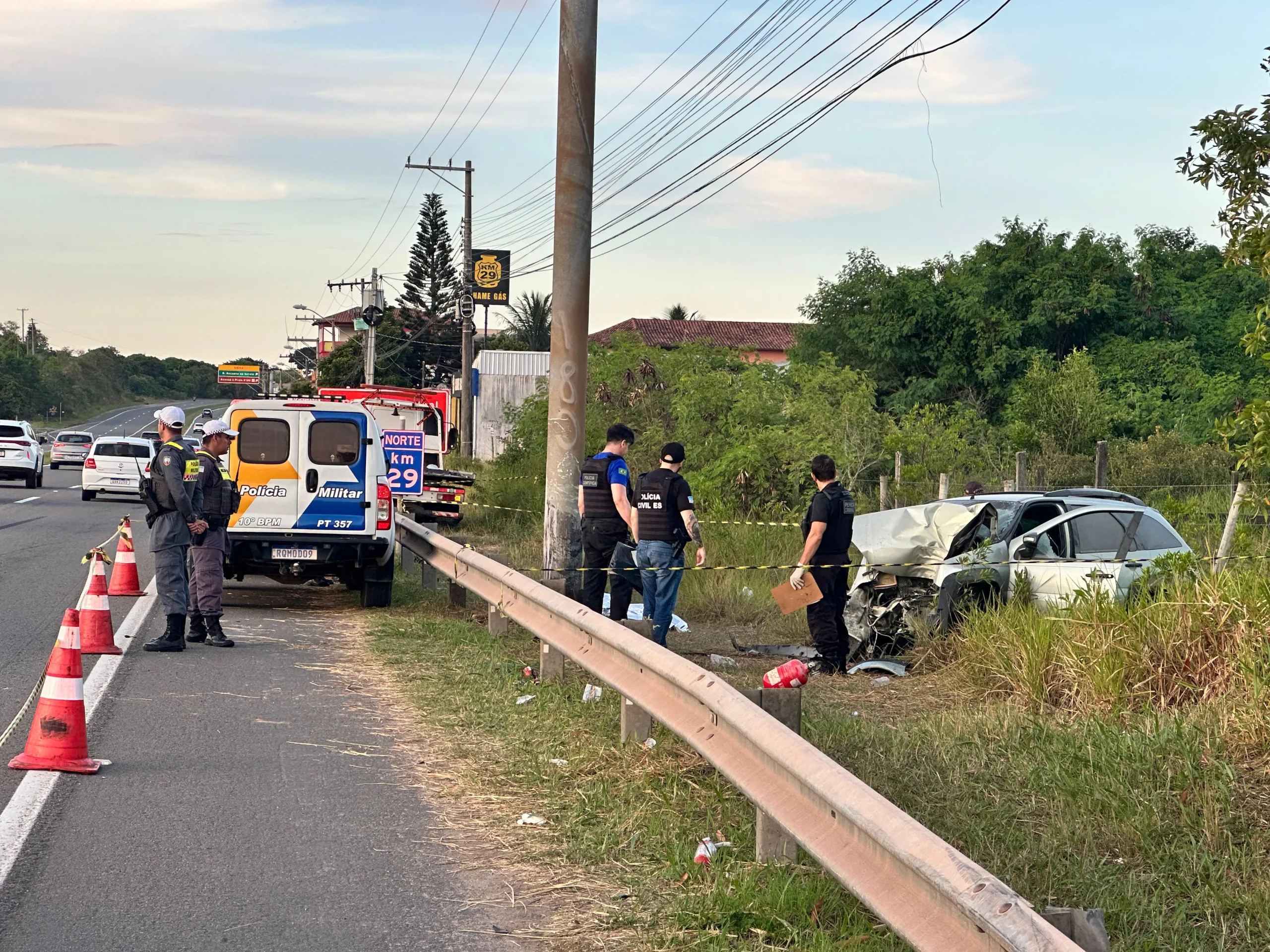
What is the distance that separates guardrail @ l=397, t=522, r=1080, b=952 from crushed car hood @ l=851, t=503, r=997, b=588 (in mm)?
3812

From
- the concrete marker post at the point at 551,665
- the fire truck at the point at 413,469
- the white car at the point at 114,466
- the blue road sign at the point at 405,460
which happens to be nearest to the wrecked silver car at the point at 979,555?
the concrete marker post at the point at 551,665

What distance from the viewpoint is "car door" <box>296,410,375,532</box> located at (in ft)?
45.8


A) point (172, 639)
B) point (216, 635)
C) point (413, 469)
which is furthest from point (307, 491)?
point (413, 469)

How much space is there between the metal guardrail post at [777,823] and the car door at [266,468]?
29.7ft

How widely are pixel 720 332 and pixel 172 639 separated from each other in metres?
79.2

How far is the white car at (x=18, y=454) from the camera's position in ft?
124

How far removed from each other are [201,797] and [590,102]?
7.48 meters

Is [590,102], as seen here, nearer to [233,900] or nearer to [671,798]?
[671,798]

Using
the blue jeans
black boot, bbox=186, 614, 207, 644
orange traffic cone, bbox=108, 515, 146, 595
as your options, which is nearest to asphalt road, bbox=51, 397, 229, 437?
orange traffic cone, bbox=108, 515, 146, 595

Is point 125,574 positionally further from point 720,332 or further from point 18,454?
point 720,332

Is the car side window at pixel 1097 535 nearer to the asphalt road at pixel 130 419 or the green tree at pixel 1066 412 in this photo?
the green tree at pixel 1066 412

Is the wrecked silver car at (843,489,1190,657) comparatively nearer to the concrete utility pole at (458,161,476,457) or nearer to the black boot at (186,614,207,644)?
the black boot at (186,614,207,644)

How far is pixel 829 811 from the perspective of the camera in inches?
180

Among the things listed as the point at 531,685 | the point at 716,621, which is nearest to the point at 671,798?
the point at 531,685
